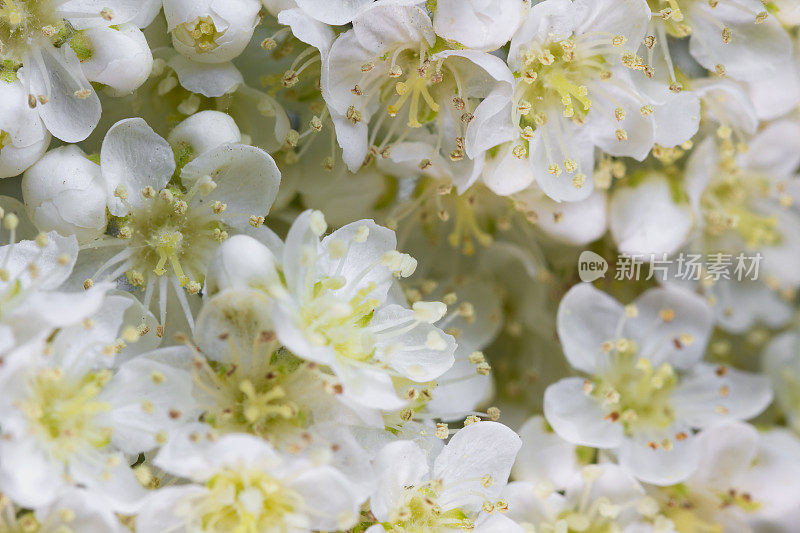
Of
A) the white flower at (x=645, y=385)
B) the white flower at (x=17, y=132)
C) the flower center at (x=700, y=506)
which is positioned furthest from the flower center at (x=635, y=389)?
the white flower at (x=17, y=132)

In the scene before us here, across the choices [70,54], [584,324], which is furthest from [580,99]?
[70,54]

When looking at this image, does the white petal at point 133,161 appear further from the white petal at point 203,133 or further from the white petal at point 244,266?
the white petal at point 244,266

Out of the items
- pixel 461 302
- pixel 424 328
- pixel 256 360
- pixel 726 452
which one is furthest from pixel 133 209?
pixel 726 452

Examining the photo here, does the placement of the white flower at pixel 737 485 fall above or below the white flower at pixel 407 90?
below

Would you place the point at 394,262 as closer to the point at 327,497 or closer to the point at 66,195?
the point at 327,497

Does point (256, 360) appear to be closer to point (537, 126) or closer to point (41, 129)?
point (41, 129)

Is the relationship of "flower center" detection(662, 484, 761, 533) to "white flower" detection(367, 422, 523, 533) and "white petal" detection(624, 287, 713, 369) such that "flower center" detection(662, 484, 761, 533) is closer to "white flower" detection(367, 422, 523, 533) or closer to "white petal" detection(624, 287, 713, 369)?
"white petal" detection(624, 287, 713, 369)
